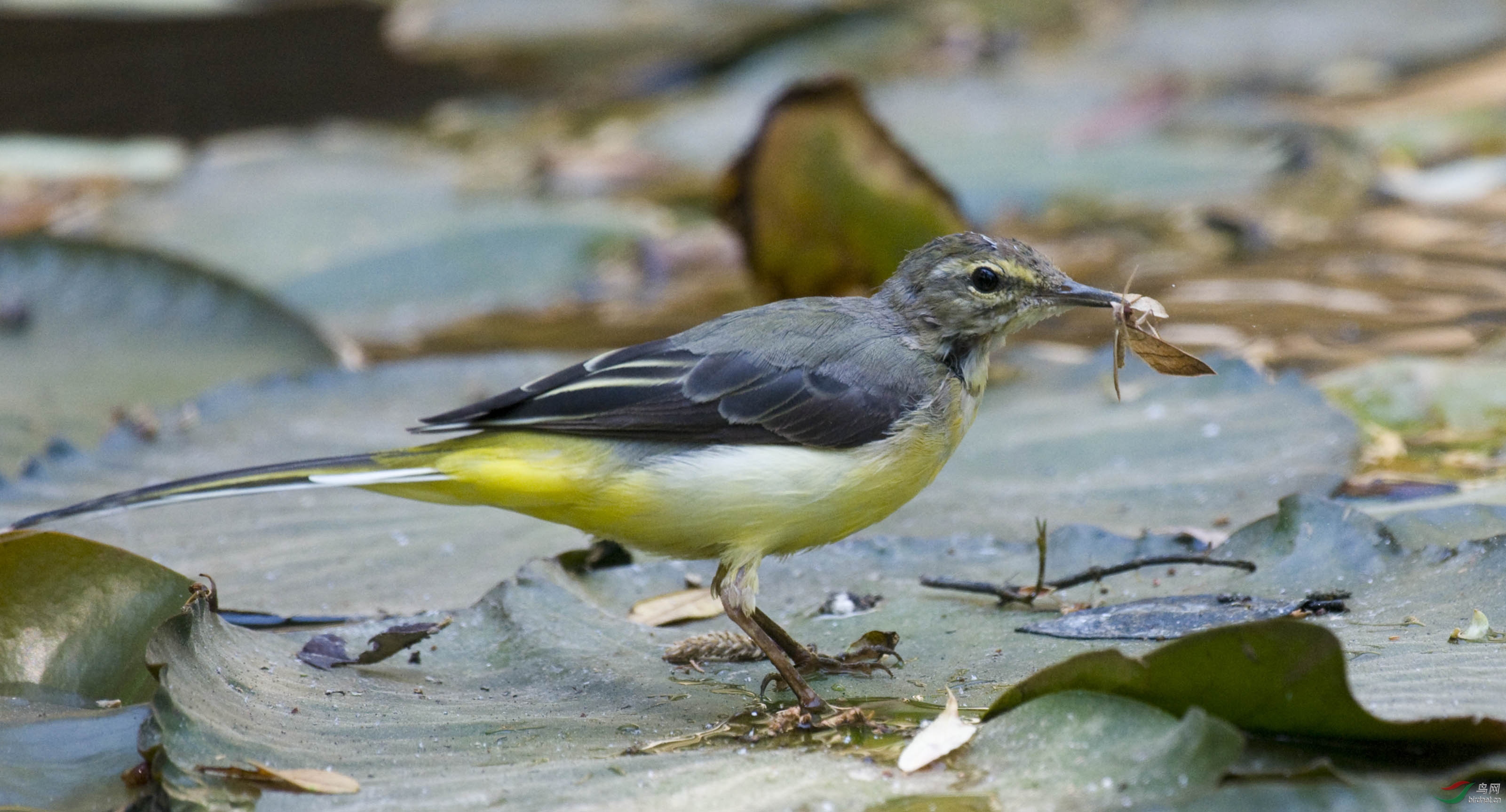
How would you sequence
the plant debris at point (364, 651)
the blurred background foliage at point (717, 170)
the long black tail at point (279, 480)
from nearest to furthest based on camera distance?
the plant debris at point (364, 651) → the long black tail at point (279, 480) → the blurred background foliage at point (717, 170)

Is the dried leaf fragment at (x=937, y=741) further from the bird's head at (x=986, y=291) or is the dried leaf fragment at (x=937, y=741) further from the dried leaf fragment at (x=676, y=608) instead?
the bird's head at (x=986, y=291)

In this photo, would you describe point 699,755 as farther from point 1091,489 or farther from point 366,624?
point 1091,489

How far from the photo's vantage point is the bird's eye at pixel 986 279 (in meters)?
3.78

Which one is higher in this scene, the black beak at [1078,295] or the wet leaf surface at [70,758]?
the black beak at [1078,295]

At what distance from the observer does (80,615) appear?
9.85ft

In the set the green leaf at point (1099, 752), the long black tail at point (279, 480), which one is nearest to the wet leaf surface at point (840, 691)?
the green leaf at point (1099, 752)

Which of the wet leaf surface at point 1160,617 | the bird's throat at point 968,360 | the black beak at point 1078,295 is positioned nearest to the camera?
the wet leaf surface at point 1160,617

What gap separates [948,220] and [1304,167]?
13.3ft

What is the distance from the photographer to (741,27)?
11258mm

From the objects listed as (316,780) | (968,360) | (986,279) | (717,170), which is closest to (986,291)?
(986,279)

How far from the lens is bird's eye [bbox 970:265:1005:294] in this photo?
12.4 ft

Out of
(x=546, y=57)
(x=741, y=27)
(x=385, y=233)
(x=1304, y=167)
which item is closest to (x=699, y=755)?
(x=385, y=233)

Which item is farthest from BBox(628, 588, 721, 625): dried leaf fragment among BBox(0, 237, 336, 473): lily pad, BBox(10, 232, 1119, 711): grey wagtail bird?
BBox(0, 237, 336, 473): lily pad

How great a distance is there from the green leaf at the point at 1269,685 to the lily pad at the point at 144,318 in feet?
13.5
